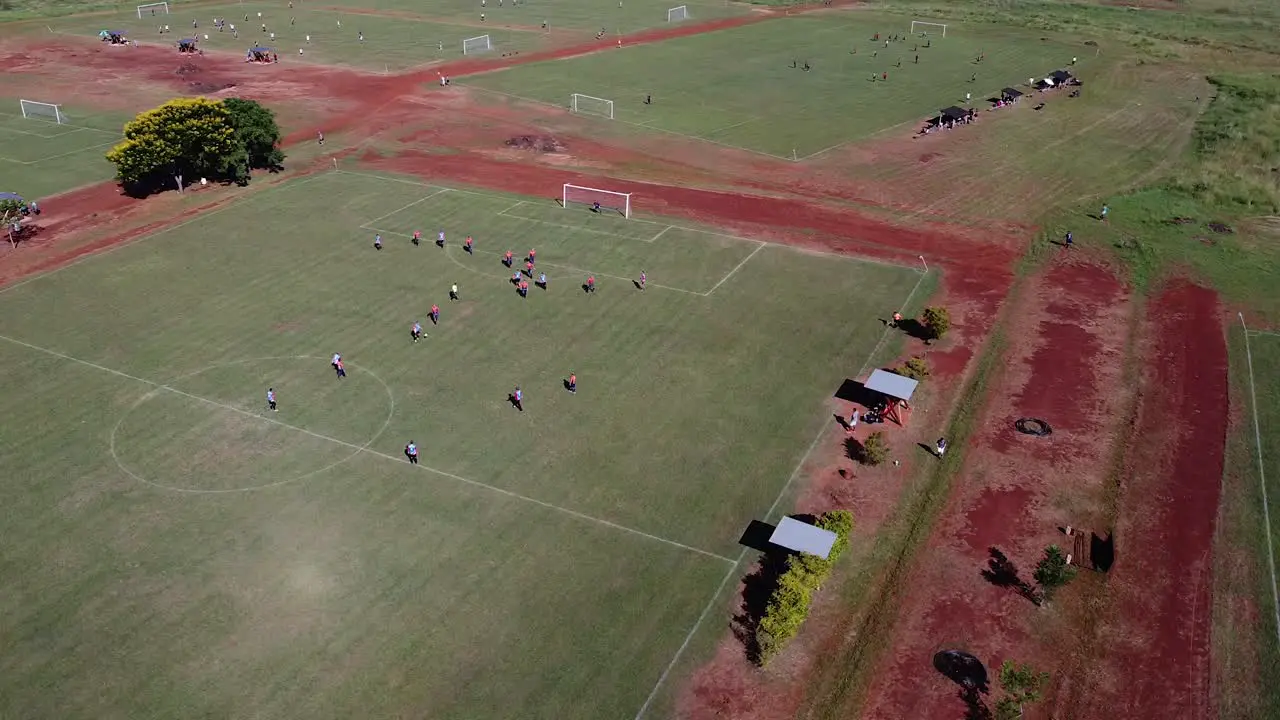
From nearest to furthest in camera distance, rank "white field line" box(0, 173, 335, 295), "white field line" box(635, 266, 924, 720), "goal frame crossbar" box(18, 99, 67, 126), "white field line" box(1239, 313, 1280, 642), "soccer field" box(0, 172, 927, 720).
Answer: "white field line" box(635, 266, 924, 720), "soccer field" box(0, 172, 927, 720), "white field line" box(1239, 313, 1280, 642), "white field line" box(0, 173, 335, 295), "goal frame crossbar" box(18, 99, 67, 126)

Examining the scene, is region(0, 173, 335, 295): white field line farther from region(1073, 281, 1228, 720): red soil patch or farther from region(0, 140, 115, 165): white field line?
region(1073, 281, 1228, 720): red soil patch

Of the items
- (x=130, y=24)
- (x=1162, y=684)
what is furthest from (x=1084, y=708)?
(x=130, y=24)

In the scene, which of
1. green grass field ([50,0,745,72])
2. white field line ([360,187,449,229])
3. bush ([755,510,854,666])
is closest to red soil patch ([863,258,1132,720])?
bush ([755,510,854,666])

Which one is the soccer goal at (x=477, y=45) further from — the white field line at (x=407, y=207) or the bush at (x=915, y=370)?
the bush at (x=915, y=370)

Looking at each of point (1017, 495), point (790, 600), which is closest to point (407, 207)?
point (1017, 495)

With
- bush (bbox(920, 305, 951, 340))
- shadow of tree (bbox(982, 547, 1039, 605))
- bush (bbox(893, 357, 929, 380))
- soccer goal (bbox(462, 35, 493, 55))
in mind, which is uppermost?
soccer goal (bbox(462, 35, 493, 55))

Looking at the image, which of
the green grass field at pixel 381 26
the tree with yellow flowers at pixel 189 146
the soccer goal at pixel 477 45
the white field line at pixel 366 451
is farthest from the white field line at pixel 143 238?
the soccer goal at pixel 477 45
